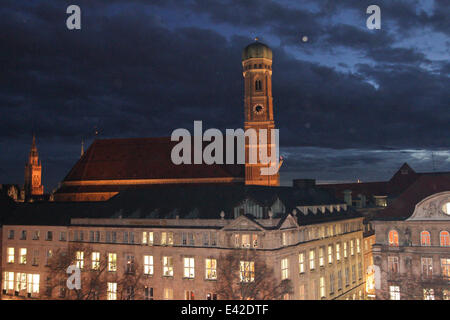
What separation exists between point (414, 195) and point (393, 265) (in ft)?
31.9

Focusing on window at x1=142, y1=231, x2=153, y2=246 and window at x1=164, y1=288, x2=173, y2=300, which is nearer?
window at x1=164, y1=288, x2=173, y2=300

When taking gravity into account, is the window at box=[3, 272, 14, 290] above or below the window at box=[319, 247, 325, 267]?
below

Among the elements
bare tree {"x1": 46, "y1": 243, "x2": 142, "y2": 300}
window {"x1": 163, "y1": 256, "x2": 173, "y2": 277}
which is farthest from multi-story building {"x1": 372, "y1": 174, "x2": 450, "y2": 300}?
bare tree {"x1": 46, "y1": 243, "x2": 142, "y2": 300}

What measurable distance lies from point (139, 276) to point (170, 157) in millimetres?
46728

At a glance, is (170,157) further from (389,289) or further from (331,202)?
(389,289)

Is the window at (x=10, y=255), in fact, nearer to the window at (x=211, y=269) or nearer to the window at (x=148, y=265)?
the window at (x=148, y=265)

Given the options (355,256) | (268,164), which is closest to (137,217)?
(355,256)

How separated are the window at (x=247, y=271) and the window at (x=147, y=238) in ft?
47.1

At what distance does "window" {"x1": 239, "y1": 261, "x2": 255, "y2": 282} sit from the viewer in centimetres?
4994

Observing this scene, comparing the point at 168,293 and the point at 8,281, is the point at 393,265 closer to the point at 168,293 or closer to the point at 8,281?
the point at 168,293

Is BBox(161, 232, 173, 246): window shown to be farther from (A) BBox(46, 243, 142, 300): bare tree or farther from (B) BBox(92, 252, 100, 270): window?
(B) BBox(92, 252, 100, 270): window

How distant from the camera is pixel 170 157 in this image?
100125mm

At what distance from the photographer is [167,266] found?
57750 mm

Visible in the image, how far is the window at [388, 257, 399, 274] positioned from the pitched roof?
4.95 metres
